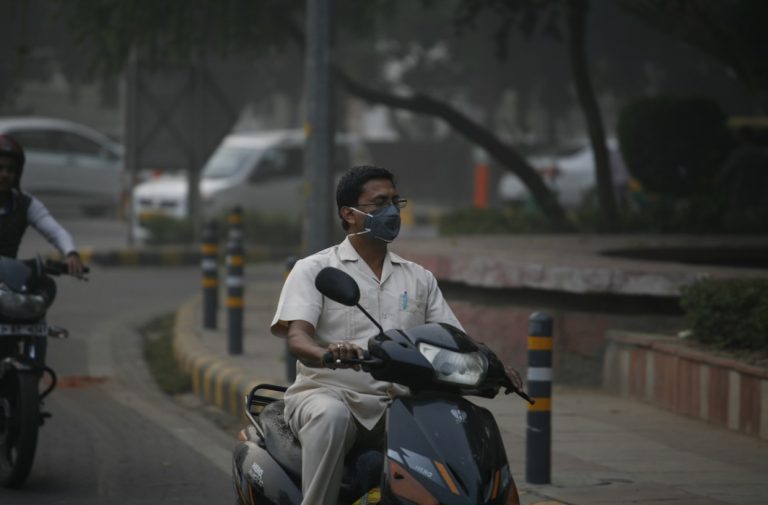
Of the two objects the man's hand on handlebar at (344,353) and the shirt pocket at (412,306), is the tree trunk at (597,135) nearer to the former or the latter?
the shirt pocket at (412,306)

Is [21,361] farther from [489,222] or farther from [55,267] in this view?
[489,222]

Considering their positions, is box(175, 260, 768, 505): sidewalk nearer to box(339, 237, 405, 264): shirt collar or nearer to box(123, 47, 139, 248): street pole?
box(339, 237, 405, 264): shirt collar

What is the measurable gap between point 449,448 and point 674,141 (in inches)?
520

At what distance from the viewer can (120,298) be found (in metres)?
16.0

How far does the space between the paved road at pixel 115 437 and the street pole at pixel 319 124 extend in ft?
5.34

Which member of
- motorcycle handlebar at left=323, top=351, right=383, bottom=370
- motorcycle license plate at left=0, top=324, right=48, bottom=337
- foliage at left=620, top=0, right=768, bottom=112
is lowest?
motorcycle license plate at left=0, top=324, right=48, bottom=337

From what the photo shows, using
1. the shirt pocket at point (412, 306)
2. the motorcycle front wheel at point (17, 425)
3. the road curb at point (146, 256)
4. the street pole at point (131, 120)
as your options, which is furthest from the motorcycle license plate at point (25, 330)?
the street pole at point (131, 120)

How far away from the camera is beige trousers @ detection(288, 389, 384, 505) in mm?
4414

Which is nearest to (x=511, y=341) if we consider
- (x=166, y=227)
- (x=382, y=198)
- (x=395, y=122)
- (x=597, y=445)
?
(x=597, y=445)

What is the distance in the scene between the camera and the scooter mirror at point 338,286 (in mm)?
4246

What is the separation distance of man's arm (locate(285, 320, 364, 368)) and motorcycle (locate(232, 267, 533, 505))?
0.03 m

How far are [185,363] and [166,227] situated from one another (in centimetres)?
1032

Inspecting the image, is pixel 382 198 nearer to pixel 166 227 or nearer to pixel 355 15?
pixel 355 15

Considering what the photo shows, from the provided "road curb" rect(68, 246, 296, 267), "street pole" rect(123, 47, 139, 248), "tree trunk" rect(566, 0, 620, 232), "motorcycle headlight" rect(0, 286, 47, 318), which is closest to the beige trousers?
"motorcycle headlight" rect(0, 286, 47, 318)
